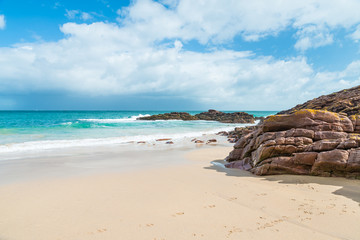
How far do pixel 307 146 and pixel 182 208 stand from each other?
5.94 metres

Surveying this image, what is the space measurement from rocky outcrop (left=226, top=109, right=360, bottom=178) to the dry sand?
52 centimetres

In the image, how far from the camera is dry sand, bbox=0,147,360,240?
4480 millimetres

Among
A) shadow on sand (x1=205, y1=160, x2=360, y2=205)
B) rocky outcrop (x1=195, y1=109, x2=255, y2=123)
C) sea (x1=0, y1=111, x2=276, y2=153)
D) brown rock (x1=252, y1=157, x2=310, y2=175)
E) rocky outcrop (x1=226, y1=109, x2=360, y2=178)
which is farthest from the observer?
rocky outcrop (x1=195, y1=109, x2=255, y2=123)

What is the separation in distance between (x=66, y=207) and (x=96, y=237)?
204 centimetres

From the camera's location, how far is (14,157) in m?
13.6

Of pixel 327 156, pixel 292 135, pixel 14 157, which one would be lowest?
pixel 14 157

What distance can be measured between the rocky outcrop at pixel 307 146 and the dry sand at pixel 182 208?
0.52 meters

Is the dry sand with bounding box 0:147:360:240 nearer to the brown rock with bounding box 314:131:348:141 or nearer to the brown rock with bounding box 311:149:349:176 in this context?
the brown rock with bounding box 311:149:349:176

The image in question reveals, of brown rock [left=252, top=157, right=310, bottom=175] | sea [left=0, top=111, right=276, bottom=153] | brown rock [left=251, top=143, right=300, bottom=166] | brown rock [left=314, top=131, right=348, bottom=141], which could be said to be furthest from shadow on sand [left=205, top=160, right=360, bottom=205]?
sea [left=0, top=111, right=276, bottom=153]

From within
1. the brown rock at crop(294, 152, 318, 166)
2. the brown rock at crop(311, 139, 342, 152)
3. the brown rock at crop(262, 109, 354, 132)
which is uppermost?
the brown rock at crop(262, 109, 354, 132)

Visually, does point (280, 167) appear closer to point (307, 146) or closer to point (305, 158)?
point (305, 158)

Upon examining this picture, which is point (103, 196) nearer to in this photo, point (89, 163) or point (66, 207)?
point (66, 207)

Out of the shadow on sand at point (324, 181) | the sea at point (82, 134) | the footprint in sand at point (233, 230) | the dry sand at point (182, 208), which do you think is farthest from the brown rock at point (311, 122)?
the sea at point (82, 134)

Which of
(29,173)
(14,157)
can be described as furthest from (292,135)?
(14,157)
